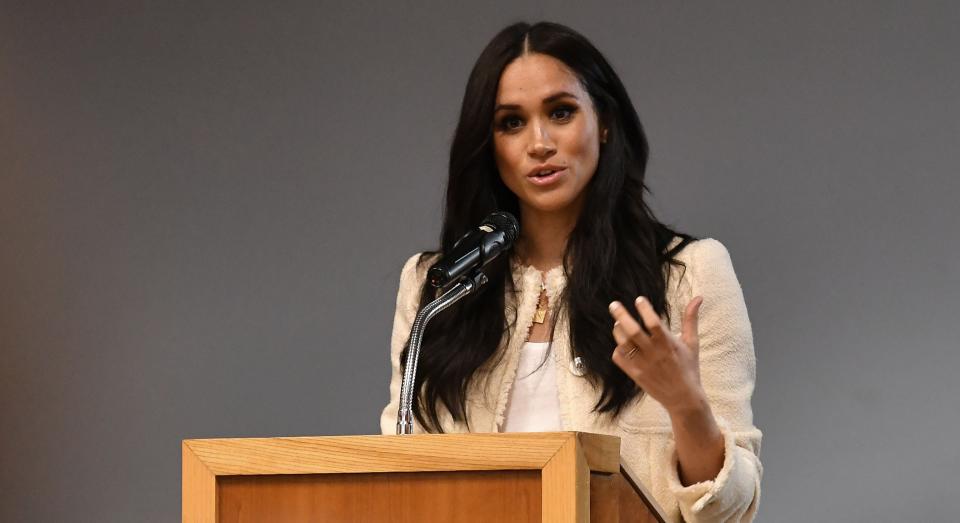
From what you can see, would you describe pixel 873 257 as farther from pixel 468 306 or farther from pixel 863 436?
pixel 468 306

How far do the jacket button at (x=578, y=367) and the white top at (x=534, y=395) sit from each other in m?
0.05

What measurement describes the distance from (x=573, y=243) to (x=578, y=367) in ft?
0.87

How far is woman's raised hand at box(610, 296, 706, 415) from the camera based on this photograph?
1493mm

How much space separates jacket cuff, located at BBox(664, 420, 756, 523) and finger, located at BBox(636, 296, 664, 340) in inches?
15.0

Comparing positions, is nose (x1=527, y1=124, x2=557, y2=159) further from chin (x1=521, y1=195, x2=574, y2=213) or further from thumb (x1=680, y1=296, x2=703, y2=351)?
thumb (x1=680, y1=296, x2=703, y2=351)

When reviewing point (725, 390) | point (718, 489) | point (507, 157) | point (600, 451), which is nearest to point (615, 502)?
point (600, 451)

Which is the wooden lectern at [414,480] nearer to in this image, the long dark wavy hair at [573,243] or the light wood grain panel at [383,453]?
the light wood grain panel at [383,453]

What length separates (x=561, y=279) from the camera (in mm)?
2428

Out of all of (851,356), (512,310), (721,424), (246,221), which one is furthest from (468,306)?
(246,221)

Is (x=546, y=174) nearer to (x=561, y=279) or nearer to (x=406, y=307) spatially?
(x=561, y=279)

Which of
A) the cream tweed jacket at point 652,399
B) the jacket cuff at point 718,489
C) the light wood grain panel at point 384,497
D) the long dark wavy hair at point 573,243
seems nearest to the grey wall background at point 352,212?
the long dark wavy hair at point 573,243

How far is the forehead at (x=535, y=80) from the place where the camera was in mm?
2422

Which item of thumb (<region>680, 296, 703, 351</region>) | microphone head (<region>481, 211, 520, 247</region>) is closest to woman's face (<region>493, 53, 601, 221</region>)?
microphone head (<region>481, 211, 520, 247</region>)

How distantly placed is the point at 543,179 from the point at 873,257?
4.33 ft
